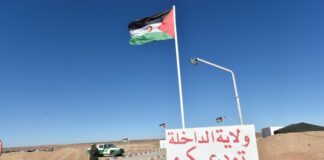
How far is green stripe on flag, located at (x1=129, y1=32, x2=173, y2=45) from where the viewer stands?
452 inches

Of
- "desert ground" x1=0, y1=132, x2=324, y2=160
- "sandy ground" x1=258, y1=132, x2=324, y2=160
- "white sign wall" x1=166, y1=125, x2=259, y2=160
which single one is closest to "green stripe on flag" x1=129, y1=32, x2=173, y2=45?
"white sign wall" x1=166, y1=125, x2=259, y2=160

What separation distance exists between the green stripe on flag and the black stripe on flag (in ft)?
1.46

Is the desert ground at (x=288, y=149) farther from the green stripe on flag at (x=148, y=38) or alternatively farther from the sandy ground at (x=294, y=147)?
the green stripe on flag at (x=148, y=38)

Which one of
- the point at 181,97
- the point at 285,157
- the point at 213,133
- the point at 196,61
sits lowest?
the point at 285,157

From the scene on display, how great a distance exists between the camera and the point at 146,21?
11.9 meters

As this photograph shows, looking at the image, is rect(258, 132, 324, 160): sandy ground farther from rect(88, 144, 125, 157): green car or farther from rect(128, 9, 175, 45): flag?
rect(88, 144, 125, 157): green car

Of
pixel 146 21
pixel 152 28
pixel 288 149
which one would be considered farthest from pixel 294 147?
pixel 146 21

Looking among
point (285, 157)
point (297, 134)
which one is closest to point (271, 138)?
point (297, 134)

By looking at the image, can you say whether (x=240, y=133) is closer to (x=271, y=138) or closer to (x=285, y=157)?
(x=285, y=157)

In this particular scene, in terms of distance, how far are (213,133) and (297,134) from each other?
34.5m

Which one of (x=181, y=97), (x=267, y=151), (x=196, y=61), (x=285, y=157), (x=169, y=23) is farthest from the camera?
(x=267, y=151)

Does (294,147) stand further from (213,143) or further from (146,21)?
(213,143)

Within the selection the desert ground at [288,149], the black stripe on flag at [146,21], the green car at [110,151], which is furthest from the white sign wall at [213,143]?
the green car at [110,151]

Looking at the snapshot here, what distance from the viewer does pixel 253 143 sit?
21.1 ft
